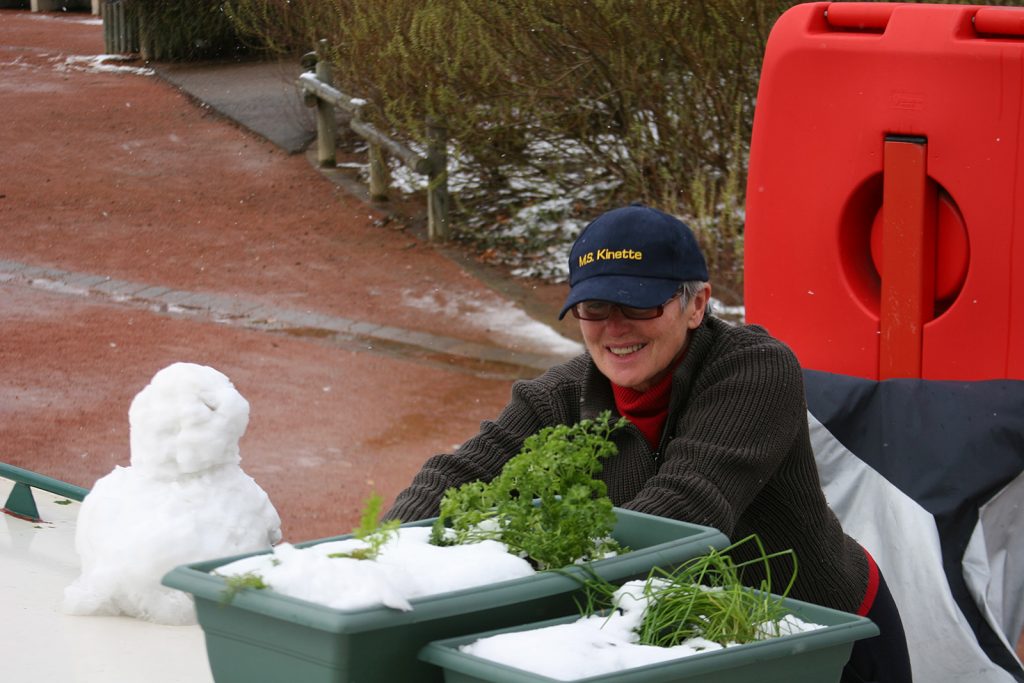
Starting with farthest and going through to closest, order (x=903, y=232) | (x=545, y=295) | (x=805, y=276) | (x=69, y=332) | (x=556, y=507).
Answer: (x=545, y=295) < (x=69, y=332) < (x=805, y=276) < (x=903, y=232) < (x=556, y=507)

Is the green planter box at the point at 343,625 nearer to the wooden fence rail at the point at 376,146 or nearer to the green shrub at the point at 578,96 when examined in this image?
the green shrub at the point at 578,96

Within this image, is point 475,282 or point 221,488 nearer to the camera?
point 221,488

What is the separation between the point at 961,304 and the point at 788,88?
0.65 meters

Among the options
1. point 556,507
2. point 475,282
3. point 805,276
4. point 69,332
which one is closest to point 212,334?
point 69,332

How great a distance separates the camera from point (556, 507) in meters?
1.72

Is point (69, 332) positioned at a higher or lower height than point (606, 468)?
lower

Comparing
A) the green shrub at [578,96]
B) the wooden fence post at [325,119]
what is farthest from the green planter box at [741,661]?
the wooden fence post at [325,119]

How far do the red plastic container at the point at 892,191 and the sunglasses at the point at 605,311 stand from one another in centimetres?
114

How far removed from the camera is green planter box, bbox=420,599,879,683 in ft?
4.86

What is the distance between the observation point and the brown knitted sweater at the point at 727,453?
226 cm

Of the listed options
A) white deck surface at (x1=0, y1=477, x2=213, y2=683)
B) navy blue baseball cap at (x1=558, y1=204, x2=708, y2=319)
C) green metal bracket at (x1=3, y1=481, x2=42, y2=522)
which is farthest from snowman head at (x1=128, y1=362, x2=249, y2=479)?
navy blue baseball cap at (x1=558, y1=204, x2=708, y2=319)

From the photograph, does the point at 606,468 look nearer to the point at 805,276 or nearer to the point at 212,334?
the point at 805,276

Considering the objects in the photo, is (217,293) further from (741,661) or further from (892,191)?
(741,661)

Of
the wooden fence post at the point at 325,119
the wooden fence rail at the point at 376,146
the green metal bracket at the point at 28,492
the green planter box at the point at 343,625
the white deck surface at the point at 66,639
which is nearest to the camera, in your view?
the green planter box at the point at 343,625
